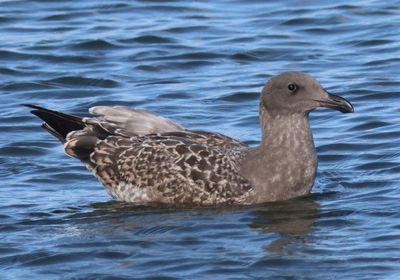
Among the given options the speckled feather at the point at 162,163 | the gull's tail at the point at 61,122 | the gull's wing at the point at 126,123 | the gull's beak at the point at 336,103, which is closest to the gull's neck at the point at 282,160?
the speckled feather at the point at 162,163

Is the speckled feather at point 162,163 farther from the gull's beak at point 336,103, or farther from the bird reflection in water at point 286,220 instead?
the gull's beak at point 336,103

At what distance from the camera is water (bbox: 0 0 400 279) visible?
1040 centimetres

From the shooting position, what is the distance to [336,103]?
1177 cm

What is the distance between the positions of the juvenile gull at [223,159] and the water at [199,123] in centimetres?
15

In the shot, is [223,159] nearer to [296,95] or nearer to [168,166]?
[168,166]

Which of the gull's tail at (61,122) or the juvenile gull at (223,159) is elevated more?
the gull's tail at (61,122)

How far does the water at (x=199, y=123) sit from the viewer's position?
34.1ft

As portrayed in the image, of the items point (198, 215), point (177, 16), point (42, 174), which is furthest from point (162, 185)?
point (177, 16)

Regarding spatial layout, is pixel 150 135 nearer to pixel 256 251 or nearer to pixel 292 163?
pixel 292 163

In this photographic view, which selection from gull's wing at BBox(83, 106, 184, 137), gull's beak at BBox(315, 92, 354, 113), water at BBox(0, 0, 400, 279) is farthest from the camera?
gull's wing at BBox(83, 106, 184, 137)

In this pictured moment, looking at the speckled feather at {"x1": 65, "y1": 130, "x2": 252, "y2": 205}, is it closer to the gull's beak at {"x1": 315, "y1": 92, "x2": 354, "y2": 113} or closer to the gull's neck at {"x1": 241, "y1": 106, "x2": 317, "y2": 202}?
the gull's neck at {"x1": 241, "y1": 106, "x2": 317, "y2": 202}

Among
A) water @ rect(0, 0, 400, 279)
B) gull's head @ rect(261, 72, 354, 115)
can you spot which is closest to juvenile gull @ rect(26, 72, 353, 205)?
gull's head @ rect(261, 72, 354, 115)

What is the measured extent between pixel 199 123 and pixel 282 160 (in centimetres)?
297

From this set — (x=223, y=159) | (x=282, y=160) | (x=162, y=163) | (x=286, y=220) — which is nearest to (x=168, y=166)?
(x=162, y=163)
